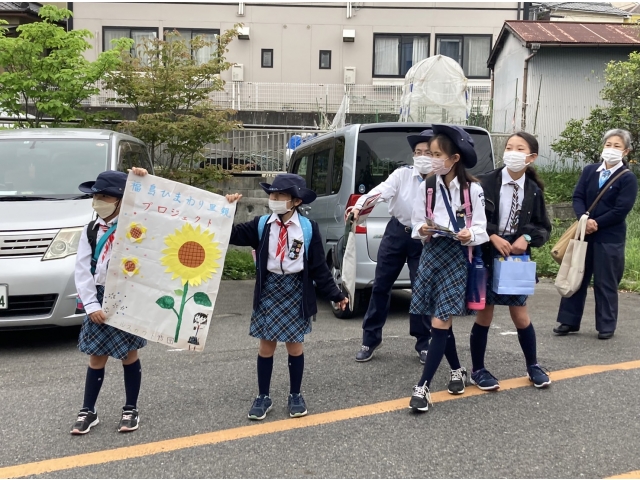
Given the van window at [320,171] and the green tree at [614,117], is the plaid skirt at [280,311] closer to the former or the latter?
the van window at [320,171]

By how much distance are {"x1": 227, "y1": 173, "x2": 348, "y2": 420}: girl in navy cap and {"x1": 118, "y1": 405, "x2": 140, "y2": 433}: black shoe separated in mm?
652

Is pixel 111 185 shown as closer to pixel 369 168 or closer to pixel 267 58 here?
pixel 369 168

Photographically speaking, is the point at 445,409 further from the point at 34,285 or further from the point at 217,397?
the point at 34,285

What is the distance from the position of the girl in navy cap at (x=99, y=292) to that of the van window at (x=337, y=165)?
3140mm

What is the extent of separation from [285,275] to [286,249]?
6.1 inches

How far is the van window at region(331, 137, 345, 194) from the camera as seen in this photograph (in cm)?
625

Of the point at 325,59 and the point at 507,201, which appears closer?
the point at 507,201

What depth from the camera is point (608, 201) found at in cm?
530

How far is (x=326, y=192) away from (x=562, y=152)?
6545mm

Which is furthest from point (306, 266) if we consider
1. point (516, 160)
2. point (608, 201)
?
point (608, 201)

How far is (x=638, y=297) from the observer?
24.3 feet

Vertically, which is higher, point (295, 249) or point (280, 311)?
point (295, 249)

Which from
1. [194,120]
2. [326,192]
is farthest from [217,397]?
[194,120]

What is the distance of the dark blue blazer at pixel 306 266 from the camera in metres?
3.54
